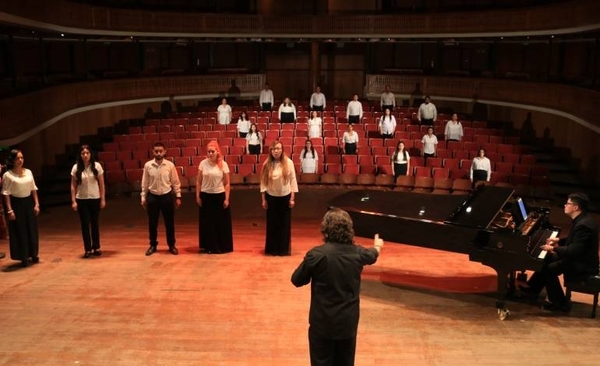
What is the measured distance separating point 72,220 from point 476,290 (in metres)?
6.88

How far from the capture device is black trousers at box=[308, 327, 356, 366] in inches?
136

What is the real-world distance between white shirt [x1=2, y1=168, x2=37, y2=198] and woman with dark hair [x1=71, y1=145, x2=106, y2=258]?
499 millimetres

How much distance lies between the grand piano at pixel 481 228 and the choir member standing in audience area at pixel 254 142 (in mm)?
6563

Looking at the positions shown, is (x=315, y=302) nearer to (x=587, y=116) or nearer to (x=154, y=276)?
(x=154, y=276)

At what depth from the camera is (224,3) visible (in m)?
21.2

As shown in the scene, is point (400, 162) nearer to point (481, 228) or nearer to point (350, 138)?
point (350, 138)

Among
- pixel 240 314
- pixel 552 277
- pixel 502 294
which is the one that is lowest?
pixel 240 314

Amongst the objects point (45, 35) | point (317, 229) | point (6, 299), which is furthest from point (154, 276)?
point (45, 35)

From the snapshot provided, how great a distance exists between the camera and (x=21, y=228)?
695 centimetres

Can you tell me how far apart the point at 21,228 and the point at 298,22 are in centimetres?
1333

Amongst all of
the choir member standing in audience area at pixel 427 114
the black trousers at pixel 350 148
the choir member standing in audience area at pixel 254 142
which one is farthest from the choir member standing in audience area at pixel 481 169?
the choir member standing in audience area at pixel 254 142

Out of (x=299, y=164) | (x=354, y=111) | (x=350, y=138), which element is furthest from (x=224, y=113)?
(x=350, y=138)

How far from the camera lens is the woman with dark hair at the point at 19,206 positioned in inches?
268

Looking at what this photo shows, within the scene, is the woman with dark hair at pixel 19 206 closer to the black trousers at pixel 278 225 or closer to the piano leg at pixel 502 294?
the black trousers at pixel 278 225
